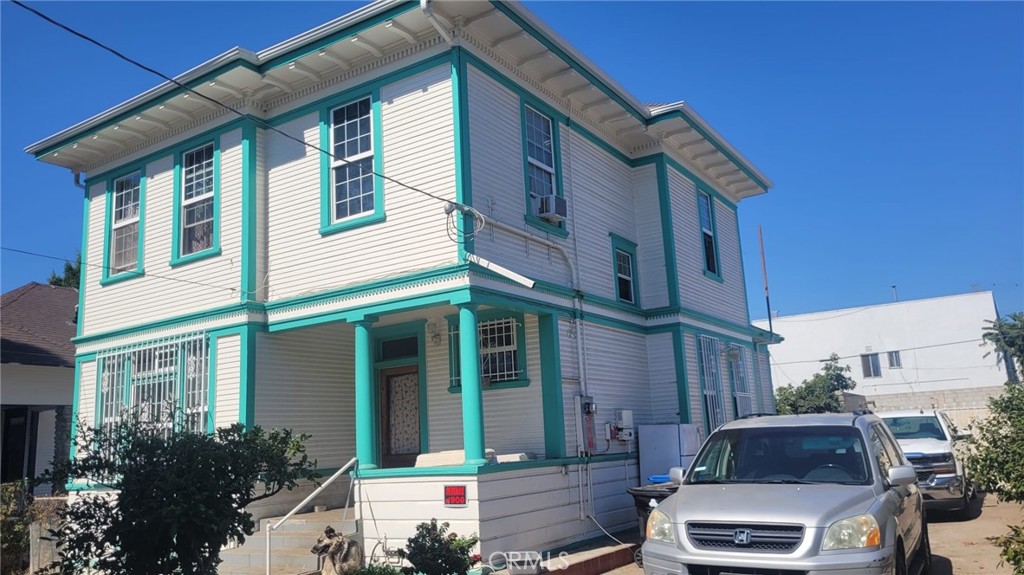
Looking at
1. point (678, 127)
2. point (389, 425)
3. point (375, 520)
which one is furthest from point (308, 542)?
point (678, 127)

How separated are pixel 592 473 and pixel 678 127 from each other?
24.2ft

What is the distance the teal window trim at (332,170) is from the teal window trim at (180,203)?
2.27m

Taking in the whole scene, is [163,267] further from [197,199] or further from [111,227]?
[111,227]

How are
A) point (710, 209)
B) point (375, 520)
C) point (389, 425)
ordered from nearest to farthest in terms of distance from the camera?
point (375, 520) < point (389, 425) < point (710, 209)

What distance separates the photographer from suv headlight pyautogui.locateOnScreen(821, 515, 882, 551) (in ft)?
19.1

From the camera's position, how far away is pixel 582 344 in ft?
42.9

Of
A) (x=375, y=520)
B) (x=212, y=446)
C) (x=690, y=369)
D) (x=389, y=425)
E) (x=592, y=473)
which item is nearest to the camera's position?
(x=212, y=446)

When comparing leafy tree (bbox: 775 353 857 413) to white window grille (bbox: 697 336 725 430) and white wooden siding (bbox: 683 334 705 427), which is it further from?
white wooden siding (bbox: 683 334 705 427)

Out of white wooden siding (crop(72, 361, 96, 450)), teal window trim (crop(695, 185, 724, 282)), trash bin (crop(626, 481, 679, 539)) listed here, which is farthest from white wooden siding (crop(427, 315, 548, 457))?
white wooden siding (crop(72, 361, 96, 450))

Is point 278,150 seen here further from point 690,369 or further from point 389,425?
point 690,369

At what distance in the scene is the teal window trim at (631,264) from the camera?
14828 millimetres

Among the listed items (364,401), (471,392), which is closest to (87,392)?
(364,401)

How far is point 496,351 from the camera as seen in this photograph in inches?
513

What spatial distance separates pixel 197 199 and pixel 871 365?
4418 cm
